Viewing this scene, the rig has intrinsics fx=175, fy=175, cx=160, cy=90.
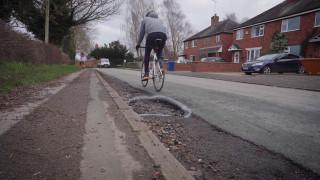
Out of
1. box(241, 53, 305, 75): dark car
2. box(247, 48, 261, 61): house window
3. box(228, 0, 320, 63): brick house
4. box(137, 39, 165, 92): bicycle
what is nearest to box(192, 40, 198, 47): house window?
box(228, 0, 320, 63): brick house

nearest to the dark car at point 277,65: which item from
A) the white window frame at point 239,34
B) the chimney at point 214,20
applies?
the white window frame at point 239,34

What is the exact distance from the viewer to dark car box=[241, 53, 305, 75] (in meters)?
12.6

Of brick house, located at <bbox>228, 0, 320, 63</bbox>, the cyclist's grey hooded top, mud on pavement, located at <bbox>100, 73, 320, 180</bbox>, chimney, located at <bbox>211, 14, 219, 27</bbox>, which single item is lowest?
mud on pavement, located at <bbox>100, 73, 320, 180</bbox>

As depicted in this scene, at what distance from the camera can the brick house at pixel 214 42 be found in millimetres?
32500

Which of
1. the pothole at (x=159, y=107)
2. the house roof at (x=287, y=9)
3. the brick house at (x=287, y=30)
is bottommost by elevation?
the pothole at (x=159, y=107)

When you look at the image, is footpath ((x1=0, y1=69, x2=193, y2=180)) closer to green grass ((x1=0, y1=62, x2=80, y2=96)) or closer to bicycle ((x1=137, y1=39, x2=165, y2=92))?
green grass ((x1=0, y1=62, x2=80, y2=96))

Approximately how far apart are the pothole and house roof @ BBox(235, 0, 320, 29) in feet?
77.2

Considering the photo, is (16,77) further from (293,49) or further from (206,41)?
(206,41)

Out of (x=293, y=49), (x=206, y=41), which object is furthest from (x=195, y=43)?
(x=293, y=49)

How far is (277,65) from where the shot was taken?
12.7 meters

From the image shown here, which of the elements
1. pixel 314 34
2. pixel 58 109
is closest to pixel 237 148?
pixel 58 109

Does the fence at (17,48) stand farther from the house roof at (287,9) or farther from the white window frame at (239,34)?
the white window frame at (239,34)

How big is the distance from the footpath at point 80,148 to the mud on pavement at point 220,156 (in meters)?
0.18

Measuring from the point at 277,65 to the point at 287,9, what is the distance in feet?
50.4
